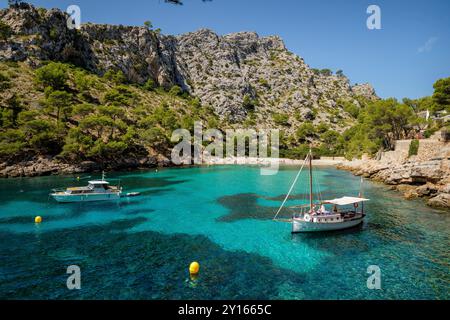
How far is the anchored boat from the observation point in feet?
147

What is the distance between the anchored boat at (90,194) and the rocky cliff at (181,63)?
91615 millimetres

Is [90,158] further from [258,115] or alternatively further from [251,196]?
[258,115]

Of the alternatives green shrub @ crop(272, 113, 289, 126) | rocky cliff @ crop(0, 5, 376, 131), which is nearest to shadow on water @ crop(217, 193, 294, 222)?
rocky cliff @ crop(0, 5, 376, 131)

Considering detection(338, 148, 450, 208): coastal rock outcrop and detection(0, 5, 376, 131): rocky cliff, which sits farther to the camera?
detection(0, 5, 376, 131): rocky cliff

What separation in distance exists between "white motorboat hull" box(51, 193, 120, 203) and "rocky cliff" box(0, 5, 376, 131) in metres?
92.2

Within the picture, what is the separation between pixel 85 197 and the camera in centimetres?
4606

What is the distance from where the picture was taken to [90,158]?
277 ft

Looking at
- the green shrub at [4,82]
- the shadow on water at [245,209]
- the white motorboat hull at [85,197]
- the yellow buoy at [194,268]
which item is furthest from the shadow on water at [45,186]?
the green shrub at [4,82]

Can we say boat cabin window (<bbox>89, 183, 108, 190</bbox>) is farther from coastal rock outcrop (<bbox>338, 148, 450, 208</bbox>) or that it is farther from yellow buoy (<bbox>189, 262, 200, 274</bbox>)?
coastal rock outcrop (<bbox>338, 148, 450, 208</bbox>)

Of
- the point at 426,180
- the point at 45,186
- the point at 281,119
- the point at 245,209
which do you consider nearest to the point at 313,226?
the point at 245,209

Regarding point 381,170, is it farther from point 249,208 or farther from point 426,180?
point 249,208

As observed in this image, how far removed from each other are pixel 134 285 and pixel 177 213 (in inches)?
801

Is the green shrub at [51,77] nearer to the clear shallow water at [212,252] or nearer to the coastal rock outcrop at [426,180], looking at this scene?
the clear shallow water at [212,252]

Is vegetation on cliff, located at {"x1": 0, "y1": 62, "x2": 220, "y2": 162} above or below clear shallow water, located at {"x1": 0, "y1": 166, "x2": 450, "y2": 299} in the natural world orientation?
above
